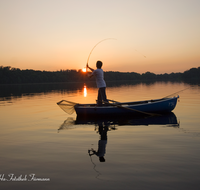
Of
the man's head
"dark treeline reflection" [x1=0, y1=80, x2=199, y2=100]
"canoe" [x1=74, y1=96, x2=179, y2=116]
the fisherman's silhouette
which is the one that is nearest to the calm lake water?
the fisherman's silhouette

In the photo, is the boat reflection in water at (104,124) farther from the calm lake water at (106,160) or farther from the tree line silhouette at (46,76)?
the tree line silhouette at (46,76)

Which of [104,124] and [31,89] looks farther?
[31,89]

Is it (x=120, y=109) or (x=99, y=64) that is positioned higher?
(x=99, y=64)

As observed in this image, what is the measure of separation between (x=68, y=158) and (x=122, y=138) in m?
2.33

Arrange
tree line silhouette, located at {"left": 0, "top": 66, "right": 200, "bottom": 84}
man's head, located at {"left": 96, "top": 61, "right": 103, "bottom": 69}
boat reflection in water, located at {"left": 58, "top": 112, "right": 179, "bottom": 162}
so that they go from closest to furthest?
boat reflection in water, located at {"left": 58, "top": 112, "right": 179, "bottom": 162} → man's head, located at {"left": 96, "top": 61, "right": 103, "bottom": 69} → tree line silhouette, located at {"left": 0, "top": 66, "right": 200, "bottom": 84}

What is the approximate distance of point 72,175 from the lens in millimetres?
3941

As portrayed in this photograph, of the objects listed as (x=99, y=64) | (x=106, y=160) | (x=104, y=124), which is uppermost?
(x=99, y=64)

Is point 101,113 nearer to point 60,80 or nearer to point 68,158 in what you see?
point 68,158

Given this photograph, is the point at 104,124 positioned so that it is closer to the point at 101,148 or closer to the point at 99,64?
the point at 99,64

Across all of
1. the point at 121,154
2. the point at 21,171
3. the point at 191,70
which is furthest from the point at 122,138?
the point at 191,70

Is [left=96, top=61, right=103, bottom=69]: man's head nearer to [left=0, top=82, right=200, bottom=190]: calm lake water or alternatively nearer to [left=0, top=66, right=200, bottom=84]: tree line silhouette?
[left=0, top=82, right=200, bottom=190]: calm lake water

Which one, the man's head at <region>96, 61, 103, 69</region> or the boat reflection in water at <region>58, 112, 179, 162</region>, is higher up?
the man's head at <region>96, 61, 103, 69</region>

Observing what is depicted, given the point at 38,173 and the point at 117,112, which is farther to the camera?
the point at 117,112

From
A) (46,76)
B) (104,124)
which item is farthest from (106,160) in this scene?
(46,76)
